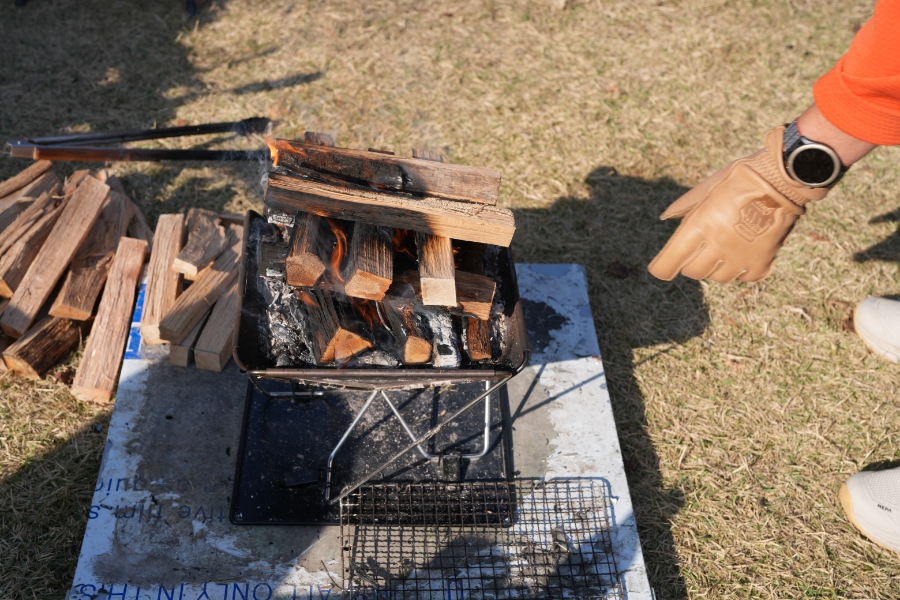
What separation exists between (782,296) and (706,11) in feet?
11.0

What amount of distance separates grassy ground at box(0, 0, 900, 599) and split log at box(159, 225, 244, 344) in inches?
22.6

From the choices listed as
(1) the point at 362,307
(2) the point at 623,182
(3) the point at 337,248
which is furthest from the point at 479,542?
(2) the point at 623,182

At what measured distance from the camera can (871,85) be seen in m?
2.17

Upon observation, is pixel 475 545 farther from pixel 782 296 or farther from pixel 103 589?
pixel 782 296

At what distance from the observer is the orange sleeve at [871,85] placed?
211cm

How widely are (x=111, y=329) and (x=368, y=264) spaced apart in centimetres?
182

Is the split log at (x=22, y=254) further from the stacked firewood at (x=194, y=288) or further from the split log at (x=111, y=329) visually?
the stacked firewood at (x=194, y=288)

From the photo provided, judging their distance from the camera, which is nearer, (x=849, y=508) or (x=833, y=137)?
(x=833, y=137)

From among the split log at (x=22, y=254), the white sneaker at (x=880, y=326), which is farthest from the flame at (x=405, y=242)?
the white sneaker at (x=880, y=326)

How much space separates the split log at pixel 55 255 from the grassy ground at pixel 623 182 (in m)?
0.34

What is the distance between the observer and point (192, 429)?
118 inches

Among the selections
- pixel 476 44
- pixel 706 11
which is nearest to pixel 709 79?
pixel 706 11

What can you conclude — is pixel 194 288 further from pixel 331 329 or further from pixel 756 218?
pixel 756 218

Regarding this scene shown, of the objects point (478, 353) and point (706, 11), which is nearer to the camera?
point (478, 353)
